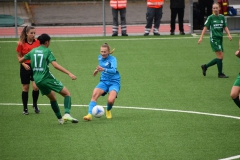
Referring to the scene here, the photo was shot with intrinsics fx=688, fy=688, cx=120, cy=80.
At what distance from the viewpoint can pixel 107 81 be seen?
1445cm

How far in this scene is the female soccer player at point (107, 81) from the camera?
1419 cm

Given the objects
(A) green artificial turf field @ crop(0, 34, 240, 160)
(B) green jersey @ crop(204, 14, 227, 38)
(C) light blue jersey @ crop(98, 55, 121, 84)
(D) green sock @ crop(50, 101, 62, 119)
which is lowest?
(A) green artificial turf field @ crop(0, 34, 240, 160)

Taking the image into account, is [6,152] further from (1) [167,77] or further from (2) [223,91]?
(1) [167,77]

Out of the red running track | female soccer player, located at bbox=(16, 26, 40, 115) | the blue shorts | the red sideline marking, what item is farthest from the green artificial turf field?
the red sideline marking

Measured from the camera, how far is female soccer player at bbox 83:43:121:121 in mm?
14188

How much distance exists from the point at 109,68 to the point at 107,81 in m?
0.31

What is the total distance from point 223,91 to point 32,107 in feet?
16.4

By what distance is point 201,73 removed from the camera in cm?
2048

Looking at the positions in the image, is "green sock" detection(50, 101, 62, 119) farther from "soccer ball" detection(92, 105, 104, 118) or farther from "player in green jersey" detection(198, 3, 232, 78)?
"player in green jersey" detection(198, 3, 232, 78)

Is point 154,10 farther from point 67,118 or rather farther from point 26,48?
point 67,118

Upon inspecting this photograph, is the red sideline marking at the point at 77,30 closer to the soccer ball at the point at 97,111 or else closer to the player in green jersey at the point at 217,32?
the player in green jersey at the point at 217,32

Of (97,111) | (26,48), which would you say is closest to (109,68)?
(97,111)

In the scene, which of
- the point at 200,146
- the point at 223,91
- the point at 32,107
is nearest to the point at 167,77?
the point at 223,91

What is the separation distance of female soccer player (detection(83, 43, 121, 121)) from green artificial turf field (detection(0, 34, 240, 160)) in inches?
13.7
